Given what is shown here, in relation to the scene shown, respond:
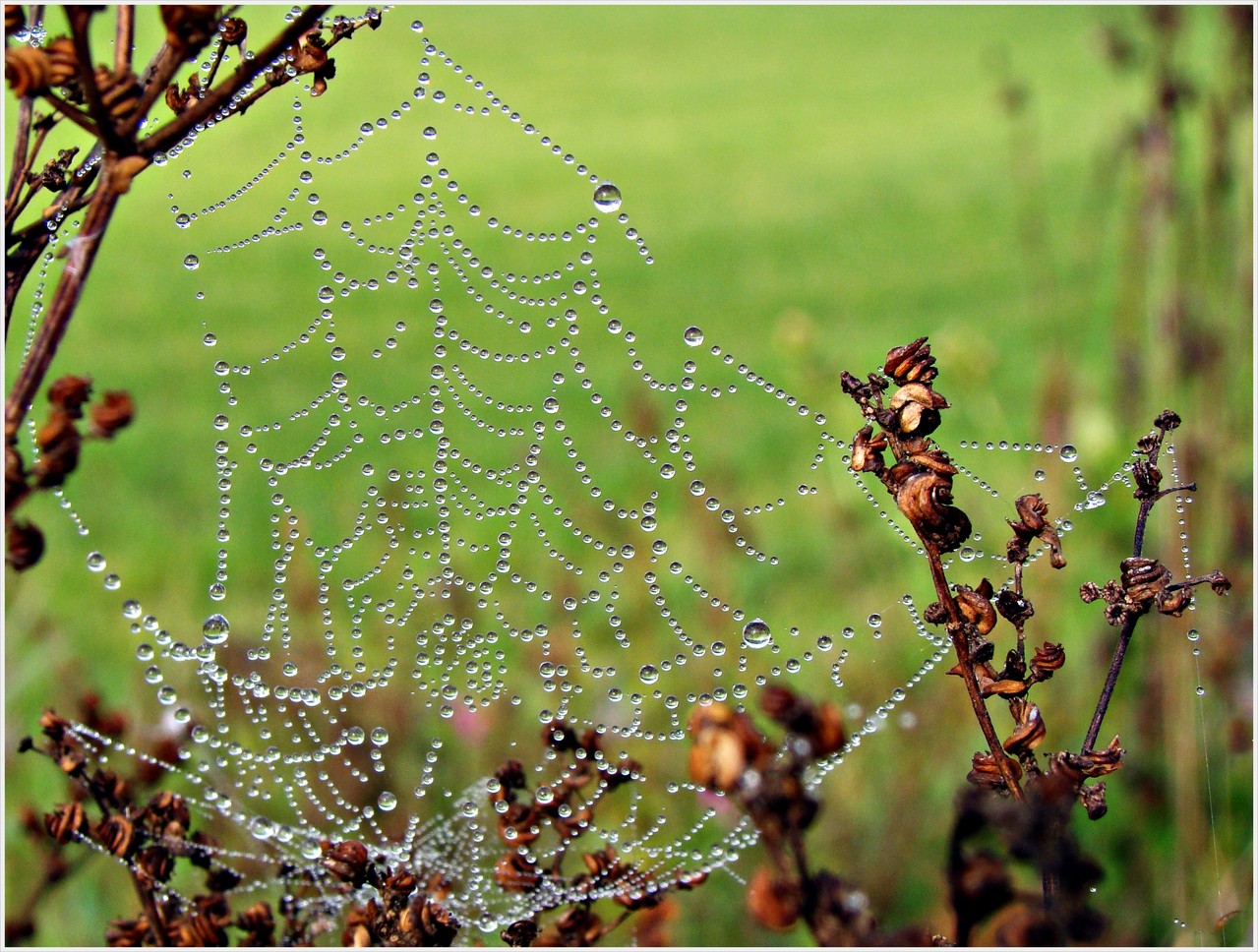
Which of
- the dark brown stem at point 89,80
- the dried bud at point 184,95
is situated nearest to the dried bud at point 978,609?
the dark brown stem at point 89,80

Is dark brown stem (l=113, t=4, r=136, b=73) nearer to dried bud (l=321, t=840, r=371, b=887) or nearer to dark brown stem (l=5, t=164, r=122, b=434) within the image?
dark brown stem (l=5, t=164, r=122, b=434)

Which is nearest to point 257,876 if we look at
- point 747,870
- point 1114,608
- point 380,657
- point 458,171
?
point 380,657

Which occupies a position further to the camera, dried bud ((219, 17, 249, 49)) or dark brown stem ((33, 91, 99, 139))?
dried bud ((219, 17, 249, 49))

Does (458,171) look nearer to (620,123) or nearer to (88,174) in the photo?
(620,123)

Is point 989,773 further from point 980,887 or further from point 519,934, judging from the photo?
point 519,934

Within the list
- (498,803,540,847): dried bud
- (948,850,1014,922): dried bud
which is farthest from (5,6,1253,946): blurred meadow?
(948,850,1014,922): dried bud

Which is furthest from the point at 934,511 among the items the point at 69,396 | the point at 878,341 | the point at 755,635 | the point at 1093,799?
the point at 878,341
